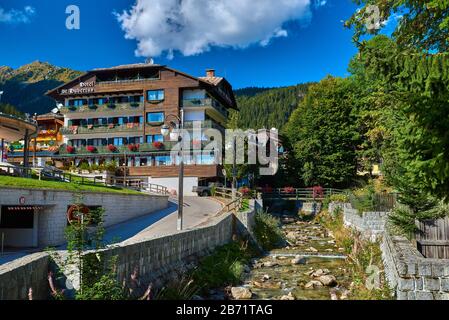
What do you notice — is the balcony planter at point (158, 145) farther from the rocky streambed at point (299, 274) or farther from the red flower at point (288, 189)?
the rocky streambed at point (299, 274)

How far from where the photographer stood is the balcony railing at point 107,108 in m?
53.8

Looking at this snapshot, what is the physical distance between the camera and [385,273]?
14.7m

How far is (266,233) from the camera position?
95.2ft

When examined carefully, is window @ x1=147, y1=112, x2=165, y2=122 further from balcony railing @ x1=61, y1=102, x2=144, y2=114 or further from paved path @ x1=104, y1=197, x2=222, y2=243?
paved path @ x1=104, y1=197, x2=222, y2=243

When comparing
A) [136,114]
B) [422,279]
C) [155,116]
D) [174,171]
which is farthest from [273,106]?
[422,279]

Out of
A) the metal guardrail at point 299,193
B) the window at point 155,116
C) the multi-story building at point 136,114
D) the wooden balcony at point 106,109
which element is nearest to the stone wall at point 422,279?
the metal guardrail at point 299,193

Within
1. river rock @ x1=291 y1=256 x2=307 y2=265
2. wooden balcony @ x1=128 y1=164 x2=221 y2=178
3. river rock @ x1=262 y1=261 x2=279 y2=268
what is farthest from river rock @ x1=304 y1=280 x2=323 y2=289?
wooden balcony @ x1=128 y1=164 x2=221 y2=178

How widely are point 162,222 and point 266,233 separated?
6806 mm

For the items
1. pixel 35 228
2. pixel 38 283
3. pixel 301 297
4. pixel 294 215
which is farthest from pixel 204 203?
pixel 38 283

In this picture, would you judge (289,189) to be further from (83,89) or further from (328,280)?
(328,280)

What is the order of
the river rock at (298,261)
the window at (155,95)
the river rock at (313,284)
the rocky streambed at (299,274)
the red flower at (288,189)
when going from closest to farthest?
1. the rocky streambed at (299,274)
2. the river rock at (313,284)
3. the river rock at (298,261)
4. the red flower at (288,189)
5. the window at (155,95)
